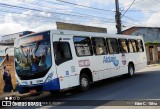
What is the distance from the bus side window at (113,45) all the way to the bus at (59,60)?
0.74m

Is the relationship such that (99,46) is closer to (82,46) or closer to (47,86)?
(82,46)

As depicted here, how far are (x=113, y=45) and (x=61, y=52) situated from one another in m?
5.59

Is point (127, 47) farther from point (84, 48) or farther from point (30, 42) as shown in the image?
point (30, 42)

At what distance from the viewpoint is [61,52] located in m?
14.1

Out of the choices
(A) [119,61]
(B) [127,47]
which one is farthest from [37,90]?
(B) [127,47]

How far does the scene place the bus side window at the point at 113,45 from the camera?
18.4m

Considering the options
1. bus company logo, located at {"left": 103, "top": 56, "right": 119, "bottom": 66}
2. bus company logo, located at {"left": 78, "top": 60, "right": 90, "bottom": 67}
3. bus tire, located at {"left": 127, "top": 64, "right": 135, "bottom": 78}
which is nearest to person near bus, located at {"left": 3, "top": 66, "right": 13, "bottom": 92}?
bus company logo, located at {"left": 78, "top": 60, "right": 90, "bottom": 67}

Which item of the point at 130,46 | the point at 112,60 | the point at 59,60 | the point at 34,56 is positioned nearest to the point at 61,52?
the point at 59,60

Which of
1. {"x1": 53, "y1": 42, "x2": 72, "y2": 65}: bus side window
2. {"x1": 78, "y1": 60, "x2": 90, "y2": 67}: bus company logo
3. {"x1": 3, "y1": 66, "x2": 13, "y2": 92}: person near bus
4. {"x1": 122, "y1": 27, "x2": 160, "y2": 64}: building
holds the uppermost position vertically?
{"x1": 122, "y1": 27, "x2": 160, "y2": 64}: building

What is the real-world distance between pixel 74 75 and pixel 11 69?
7.54 meters

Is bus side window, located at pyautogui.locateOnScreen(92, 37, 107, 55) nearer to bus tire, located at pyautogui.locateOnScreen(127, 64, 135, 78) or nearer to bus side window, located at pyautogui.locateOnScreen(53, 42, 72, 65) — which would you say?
bus side window, located at pyautogui.locateOnScreen(53, 42, 72, 65)

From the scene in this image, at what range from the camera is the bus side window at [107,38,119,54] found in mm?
18425

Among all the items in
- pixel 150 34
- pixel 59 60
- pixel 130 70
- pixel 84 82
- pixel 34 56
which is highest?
pixel 150 34

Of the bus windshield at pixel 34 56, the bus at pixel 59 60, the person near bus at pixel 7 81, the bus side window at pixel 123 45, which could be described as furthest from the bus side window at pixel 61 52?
the bus side window at pixel 123 45
